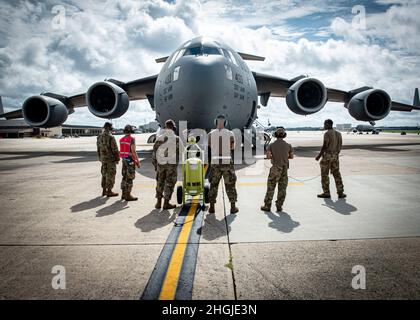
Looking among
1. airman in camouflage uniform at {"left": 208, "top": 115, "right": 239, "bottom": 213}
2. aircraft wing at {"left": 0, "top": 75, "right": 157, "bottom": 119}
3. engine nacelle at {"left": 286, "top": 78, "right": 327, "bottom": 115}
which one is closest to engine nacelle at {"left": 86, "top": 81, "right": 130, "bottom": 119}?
aircraft wing at {"left": 0, "top": 75, "right": 157, "bottom": 119}

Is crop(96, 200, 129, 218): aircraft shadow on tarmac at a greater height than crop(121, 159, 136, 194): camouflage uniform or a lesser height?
lesser

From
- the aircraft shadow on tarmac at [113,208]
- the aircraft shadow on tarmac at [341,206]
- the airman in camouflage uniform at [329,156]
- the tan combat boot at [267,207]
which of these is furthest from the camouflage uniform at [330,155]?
the aircraft shadow on tarmac at [113,208]

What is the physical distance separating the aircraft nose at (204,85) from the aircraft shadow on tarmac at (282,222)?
4.91 metres

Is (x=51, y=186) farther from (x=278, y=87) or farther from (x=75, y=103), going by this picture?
(x=278, y=87)

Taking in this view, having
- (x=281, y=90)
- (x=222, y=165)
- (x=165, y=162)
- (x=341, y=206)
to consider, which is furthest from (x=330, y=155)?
(x=281, y=90)

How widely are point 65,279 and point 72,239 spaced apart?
116cm

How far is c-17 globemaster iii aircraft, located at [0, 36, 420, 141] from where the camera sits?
28.5 feet

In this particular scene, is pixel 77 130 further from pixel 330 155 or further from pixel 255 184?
pixel 330 155

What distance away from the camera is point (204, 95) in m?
8.52

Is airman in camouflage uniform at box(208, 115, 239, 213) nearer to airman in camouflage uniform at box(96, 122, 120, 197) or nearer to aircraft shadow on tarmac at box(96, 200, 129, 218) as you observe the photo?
aircraft shadow on tarmac at box(96, 200, 129, 218)

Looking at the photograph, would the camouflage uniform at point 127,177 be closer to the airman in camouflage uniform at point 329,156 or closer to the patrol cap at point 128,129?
the patrol cap at point 128,129

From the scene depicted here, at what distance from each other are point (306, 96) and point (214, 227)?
13.0 meters

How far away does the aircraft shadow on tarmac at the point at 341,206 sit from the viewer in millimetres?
4777
